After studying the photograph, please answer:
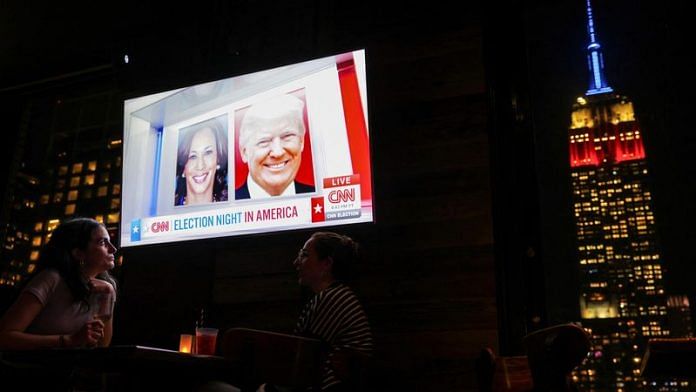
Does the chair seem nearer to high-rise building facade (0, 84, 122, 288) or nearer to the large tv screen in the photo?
the large tv screen

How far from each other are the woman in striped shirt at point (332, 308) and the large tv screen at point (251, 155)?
33cm

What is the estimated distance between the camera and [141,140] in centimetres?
341

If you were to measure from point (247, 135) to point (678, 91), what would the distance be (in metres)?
3.15

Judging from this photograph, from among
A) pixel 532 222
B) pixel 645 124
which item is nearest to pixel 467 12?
pixel 532 222

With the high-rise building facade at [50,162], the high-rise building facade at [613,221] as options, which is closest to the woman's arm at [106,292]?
the high-rise building facade at [50,162]

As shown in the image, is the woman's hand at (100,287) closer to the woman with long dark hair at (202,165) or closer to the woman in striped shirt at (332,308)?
the woman in striped shirt at (332,308)

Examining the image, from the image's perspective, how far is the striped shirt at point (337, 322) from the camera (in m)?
2.14

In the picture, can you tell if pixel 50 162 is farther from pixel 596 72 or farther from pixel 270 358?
pixel 596 72

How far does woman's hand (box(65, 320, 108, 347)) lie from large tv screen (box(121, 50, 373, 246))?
1.36 metres

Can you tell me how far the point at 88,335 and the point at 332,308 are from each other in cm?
87

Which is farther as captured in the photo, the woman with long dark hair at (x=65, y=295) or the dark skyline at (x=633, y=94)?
the dark skyline at (x=633, y=94)

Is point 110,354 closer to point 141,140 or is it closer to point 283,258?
point 283,258

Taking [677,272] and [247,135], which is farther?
[677,272]

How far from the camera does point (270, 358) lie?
65.5 inches
